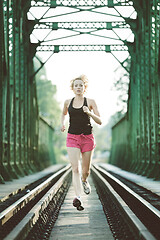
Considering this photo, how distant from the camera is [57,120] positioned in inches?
3132

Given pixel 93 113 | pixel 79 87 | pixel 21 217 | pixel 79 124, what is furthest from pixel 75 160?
pixel 21 217

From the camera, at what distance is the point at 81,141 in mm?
6824

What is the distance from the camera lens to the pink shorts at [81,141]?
6.77 metres

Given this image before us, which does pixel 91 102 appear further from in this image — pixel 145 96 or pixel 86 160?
pixel 145 96

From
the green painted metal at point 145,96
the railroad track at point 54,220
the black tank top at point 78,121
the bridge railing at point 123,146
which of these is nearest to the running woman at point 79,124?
the black tank top at point 78,121

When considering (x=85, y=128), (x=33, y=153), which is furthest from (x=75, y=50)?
(x=85, y=128)

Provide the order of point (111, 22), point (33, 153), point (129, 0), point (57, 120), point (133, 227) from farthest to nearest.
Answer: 1. point (57, 120)
2. point (33, 153)
3. point (111, 22)
4. point (129, 0)
5. point (133, 227)

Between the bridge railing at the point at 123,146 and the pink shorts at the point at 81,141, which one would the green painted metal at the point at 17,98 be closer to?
the bridge railing at the point at 123,146

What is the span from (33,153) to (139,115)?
5588mm

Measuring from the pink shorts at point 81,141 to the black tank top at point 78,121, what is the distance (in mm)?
57

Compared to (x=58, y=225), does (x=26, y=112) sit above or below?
above

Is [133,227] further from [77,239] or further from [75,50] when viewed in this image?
[75,50]

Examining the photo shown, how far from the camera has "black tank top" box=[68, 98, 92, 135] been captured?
6.71m

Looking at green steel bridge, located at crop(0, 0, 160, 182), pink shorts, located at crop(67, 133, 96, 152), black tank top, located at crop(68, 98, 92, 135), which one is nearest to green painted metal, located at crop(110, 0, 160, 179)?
green steel bridge, located at crop(0, 0, 160, 182)
